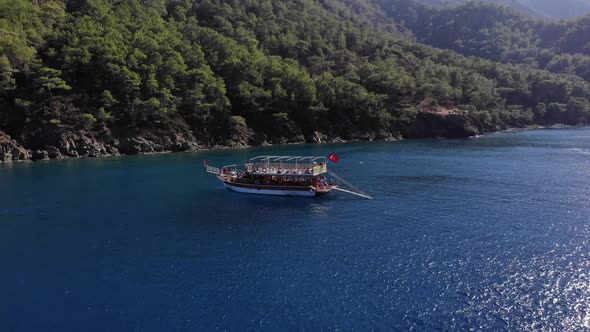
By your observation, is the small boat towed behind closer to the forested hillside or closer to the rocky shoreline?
the rocky shoreline

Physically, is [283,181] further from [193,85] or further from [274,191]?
[193,85]

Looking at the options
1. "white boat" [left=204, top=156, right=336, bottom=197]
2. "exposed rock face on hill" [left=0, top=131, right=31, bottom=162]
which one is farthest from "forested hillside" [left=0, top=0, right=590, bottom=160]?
"white boat" [left=204, top=156, right=336, bottom=197]

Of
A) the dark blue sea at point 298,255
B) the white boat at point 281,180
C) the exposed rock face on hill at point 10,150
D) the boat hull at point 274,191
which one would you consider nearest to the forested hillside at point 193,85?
the exposed rock face on hill at point 10,150

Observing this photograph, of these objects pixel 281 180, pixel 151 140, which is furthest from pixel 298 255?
pixel 151 140

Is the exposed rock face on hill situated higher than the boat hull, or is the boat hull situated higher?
the exposed rock face on hill

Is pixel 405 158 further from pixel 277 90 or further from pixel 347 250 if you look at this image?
pixel 347 250

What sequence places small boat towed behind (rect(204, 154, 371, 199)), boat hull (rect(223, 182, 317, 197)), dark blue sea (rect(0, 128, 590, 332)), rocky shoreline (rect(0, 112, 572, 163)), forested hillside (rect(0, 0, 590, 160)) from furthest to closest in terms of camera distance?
forested hillside (rect(0, 0, 590, 160)), rocky shoreline (rect(0, 112, 572, 163)), small boat towed behind (rect(204, 154, 371, 199)), boat hull (rect(223, 182, 317, 197)), dark blue sea (rect(0, 128, 590, 332))

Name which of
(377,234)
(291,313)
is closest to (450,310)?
(291,313)
